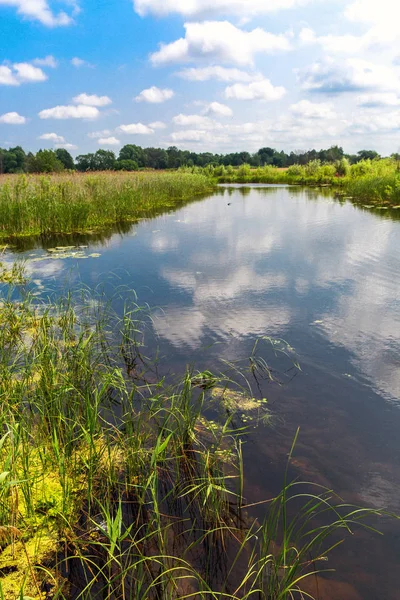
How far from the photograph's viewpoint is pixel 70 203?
1359cm

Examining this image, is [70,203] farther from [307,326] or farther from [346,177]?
[346,177]

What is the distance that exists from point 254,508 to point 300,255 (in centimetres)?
761

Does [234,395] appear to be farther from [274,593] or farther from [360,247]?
[360,247]

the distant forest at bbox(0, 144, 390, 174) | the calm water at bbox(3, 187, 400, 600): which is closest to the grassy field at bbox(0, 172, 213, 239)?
the calm water at bbox(3, 187, 400, 600)

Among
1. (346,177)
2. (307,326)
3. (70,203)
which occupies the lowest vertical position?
(307,326)

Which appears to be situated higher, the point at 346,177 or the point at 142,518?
the point at 346,177

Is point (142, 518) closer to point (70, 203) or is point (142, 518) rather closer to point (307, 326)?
point (307, 326)

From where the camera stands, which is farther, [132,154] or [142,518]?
[132,154]

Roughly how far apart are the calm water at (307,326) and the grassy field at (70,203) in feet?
4.70

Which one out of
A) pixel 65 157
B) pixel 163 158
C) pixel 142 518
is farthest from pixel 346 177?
pixel 65 157

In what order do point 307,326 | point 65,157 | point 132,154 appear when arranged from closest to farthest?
1. point 307,326
2. point 65,157
3. point 132,154

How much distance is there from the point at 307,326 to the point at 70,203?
1062cm

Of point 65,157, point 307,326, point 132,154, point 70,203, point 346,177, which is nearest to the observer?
point 307,326

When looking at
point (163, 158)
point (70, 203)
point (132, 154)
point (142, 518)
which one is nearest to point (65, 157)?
point (132, 154)
